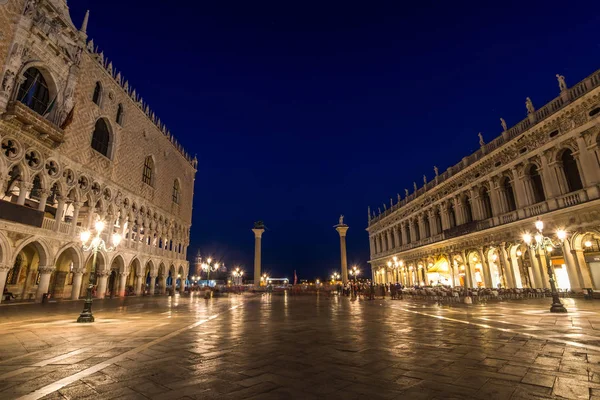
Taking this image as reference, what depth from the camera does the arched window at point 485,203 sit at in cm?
2627

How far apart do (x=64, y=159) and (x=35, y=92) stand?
4.67 m

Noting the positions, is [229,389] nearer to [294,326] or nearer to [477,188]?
[294,326]

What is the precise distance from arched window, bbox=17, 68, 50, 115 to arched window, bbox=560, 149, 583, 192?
33962mm

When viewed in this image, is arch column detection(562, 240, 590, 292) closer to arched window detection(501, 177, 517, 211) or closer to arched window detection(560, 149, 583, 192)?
arched window detection(560, 149, 583, 192)

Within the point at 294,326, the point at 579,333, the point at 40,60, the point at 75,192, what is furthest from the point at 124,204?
the point at 579,333

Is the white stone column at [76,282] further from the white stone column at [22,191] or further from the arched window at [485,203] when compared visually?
the arched window at [485,203]

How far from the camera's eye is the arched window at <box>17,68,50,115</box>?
19.2 metres

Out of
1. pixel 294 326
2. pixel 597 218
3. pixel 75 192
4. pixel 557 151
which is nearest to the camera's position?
pixel 294 326

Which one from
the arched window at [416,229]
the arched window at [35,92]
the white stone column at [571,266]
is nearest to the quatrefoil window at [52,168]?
the arched window at [35,92]

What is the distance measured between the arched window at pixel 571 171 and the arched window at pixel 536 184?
1.76m

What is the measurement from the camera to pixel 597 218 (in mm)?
16375

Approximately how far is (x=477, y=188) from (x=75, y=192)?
107ft

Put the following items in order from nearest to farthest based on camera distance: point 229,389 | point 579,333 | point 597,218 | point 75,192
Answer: point 229,389 < point 579,333 < point 597,218 < point 75,192

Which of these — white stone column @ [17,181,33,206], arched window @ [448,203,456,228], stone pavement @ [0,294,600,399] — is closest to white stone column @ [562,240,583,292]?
stone pavement @ [0,294,600,399]
